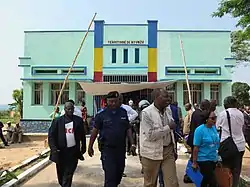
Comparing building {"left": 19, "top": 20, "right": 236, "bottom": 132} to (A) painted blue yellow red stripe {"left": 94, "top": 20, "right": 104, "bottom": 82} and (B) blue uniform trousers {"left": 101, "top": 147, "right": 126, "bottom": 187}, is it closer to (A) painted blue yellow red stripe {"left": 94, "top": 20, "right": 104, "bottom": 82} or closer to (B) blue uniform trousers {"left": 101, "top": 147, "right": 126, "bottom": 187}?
(A) painted blue yellow red stripe {"left": 94, "top": 20, "right": 104, "bottom": 82}

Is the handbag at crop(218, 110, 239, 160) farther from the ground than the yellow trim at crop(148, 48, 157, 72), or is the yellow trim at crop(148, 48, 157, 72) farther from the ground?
the yellow trim at crop(148, 48, 157, 72)

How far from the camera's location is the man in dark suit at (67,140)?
19.1ft

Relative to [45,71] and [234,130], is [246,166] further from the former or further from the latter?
[45,71]

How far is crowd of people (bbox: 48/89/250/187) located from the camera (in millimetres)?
4723

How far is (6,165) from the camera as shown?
11.0m

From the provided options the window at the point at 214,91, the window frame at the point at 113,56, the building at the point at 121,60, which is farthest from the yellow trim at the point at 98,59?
the window at the point at 214,91

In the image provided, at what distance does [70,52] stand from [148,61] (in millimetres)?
4555

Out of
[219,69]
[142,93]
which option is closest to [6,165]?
[142,93]

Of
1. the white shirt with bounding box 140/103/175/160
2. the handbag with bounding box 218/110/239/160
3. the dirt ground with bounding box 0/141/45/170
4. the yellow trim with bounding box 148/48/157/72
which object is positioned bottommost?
the dirt ground with bounding box 0/141/45/170

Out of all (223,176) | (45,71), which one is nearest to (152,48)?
(45,71)

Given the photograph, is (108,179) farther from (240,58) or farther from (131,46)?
(240,58)

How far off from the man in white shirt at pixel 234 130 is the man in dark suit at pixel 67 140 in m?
2.23

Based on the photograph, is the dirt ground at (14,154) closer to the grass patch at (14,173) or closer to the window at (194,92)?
the grass patch at (14,173)

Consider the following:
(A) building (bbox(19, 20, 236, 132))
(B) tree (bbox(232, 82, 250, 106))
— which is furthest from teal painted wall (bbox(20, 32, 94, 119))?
(B) tree (bbox(232, 82, 250, 106))
